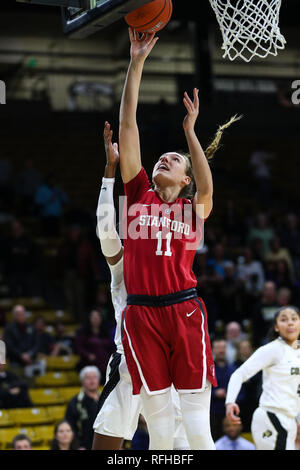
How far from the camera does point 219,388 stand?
9.77 metres

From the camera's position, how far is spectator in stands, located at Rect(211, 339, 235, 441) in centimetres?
955

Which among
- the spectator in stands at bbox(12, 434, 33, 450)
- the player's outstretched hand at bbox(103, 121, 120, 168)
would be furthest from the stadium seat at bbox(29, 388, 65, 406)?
the player's outstretched hand at bbox(103, 121, 120, 168)

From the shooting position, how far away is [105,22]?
196 inches

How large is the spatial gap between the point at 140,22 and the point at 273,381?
311 cm

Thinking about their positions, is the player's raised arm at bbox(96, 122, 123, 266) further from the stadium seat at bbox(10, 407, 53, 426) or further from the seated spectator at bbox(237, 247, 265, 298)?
the seated spectator at bbox(237, 247, 265, 298)

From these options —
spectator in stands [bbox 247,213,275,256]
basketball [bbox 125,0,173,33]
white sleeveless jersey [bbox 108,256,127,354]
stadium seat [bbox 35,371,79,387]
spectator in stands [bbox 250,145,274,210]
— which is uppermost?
spectator in stands [bbox 250,145,274,210]

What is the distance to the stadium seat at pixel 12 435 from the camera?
349 inches

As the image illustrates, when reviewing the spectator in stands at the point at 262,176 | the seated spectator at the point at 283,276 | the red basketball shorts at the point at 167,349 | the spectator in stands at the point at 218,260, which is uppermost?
the spectator in stands at the point at 262,176

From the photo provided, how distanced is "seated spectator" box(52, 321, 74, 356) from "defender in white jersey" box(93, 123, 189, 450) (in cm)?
623

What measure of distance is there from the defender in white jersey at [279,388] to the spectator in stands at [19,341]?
524cm

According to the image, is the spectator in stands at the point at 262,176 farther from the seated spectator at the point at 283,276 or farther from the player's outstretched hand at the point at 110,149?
the player's outstretched hand at the point at 110,149

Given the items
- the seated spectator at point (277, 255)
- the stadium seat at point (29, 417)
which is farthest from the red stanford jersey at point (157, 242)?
the seated spectator at point (277, 255)

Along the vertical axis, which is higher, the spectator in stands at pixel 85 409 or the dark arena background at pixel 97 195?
the dark arena background at pixel 97 195
